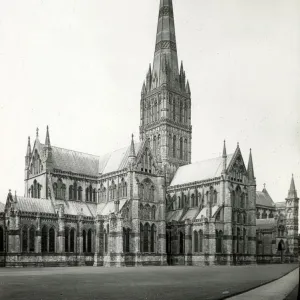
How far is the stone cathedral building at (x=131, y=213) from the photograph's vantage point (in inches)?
3169

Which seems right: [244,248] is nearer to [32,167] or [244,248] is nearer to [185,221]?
[185,221]

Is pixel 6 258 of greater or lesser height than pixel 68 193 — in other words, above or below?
below

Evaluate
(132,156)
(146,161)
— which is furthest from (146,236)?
(132,156)

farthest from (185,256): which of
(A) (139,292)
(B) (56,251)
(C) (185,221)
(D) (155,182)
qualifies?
(A) (139,292)

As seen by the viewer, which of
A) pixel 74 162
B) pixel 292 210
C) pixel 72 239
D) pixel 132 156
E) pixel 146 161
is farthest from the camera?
pixel 292 210

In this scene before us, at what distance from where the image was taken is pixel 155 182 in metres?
90.6

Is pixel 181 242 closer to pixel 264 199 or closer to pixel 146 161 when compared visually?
pixel 146 161

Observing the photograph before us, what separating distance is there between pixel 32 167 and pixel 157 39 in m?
44.3

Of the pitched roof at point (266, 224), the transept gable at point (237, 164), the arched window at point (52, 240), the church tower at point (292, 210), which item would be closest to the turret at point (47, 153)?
the arched window at point (52, 240)

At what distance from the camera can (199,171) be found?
99500 mm

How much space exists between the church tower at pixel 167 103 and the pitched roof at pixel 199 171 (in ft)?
15.4

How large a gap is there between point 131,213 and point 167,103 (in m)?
34.6

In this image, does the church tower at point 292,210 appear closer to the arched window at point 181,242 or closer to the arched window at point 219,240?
the arched window at point 219,240

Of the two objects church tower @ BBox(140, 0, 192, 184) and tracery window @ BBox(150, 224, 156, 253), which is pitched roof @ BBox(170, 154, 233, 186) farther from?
tracery window @ BBox(150, 224, 156, 253)
